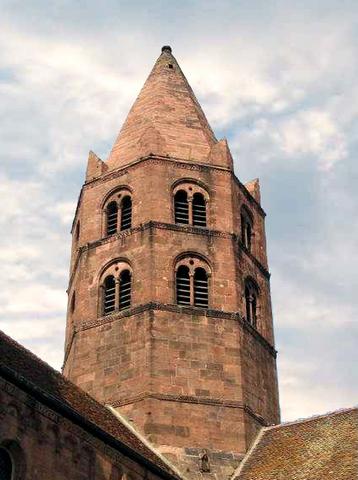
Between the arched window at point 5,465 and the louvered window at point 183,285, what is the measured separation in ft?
38.2

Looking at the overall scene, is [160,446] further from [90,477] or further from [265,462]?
[90,477]

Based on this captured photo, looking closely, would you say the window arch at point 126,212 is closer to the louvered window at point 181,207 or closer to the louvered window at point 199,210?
the louvered window at point 181,207

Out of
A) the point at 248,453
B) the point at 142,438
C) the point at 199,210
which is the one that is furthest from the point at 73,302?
the point at 248,453

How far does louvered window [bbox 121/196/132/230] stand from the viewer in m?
33.7

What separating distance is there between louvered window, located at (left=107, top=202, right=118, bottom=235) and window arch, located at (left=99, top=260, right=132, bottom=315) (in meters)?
1.74

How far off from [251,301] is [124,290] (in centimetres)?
465

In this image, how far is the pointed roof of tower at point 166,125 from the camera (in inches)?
1395

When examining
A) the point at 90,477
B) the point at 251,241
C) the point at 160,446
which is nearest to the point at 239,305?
the point at 251,241

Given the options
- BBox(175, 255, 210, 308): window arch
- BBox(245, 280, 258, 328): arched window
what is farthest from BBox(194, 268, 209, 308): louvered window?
BBox(245, 280, 258, 328): arched window

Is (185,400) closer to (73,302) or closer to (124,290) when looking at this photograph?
(124,290)

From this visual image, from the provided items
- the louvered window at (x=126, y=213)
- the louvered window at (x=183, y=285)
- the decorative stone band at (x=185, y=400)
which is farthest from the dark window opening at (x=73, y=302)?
the decorative stone band at (x=185, y=400)

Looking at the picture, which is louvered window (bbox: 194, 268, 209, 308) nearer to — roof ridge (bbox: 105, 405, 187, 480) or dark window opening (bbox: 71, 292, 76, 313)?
dark window opening (bbox: 71, 292, 76, 313)

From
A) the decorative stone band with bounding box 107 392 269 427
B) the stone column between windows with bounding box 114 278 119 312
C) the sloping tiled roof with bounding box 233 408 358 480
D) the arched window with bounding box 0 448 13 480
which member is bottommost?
the arched window with bounding box 0 448 13 480

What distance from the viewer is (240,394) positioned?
29.6 m
